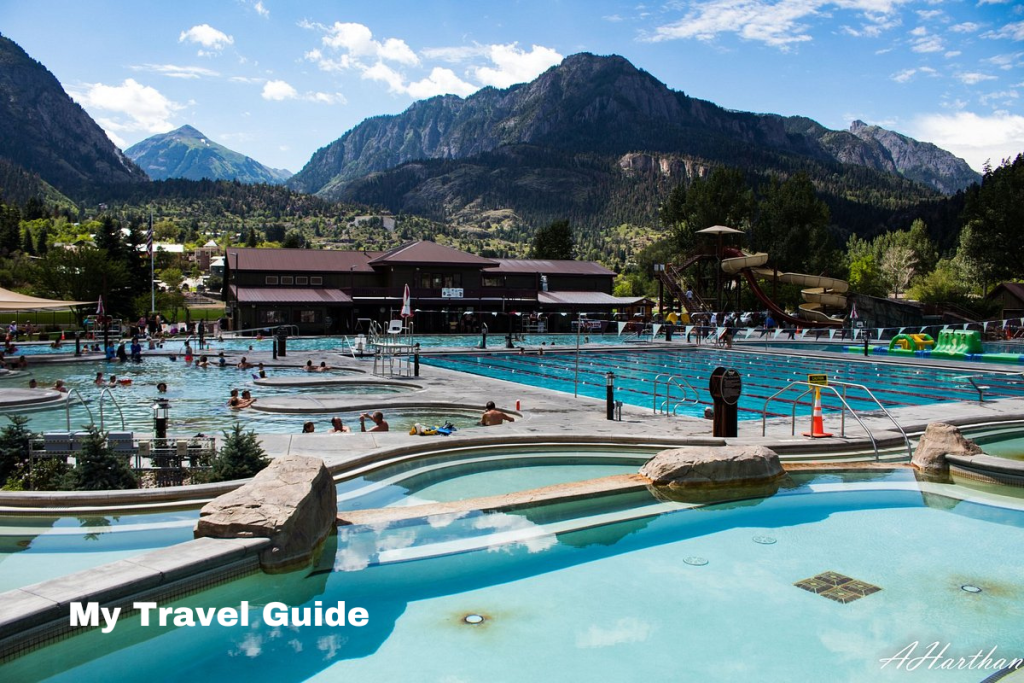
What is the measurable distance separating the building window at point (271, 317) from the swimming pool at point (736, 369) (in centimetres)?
2255

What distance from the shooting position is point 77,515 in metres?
9.29

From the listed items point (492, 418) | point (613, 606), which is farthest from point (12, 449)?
point (492, 418)

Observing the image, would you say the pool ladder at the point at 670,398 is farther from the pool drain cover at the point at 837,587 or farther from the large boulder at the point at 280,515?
the large boulder at the point at 280,515

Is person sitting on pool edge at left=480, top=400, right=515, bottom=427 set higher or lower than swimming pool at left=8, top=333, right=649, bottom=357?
lower

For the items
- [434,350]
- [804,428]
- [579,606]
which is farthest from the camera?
[434,350]

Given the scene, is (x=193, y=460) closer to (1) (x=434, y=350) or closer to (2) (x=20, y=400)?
(2) (x=20, y=400)

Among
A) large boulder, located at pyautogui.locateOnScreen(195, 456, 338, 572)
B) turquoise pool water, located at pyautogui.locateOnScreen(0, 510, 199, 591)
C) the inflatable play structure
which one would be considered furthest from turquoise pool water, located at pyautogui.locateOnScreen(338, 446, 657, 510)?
the inflatable play structure

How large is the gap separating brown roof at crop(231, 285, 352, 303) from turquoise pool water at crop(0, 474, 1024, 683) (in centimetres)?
4944

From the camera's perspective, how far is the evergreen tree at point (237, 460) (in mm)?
10586

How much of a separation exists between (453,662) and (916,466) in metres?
10.4

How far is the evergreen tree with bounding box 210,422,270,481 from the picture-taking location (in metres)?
10.6

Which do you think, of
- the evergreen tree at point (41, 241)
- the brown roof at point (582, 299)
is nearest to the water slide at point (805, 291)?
the brown roof at point (582, 299)

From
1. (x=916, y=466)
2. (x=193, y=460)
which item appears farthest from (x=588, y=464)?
(x=193, y=460)

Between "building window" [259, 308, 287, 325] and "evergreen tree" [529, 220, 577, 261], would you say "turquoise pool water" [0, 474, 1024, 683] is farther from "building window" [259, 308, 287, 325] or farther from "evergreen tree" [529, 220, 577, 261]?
"evergreen tree" [529, 220, 577, 261]
